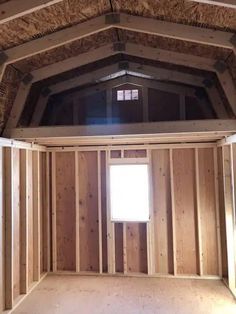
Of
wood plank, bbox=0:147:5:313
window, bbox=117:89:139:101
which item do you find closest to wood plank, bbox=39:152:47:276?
wood plank, bbox=0:147:5:313

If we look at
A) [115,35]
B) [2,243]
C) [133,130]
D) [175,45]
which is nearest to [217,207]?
[133,130]

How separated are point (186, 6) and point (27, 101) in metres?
2.21

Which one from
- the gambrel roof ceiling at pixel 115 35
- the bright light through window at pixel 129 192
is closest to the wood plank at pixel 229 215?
the gambrel roof ceiling at pixel 115 35

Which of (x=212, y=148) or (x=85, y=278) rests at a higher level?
(x=212, y=148)

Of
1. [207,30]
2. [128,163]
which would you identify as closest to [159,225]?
[128,163]

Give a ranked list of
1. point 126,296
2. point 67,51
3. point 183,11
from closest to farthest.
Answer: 1. point 183,11
2. point 67,51
3. point 126,296

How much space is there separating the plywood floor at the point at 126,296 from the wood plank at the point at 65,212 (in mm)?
364

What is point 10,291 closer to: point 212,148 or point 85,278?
point 85,278

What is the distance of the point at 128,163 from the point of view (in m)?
4.63

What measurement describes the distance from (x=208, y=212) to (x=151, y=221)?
2.90ft

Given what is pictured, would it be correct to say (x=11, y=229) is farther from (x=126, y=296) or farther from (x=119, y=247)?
(x=119, y=247)

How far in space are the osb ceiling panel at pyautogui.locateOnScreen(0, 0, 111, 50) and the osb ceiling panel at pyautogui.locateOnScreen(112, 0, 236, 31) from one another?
0.21 m

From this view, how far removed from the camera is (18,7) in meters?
2.20

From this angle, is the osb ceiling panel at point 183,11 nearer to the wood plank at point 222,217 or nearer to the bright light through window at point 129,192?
the wood plank at point 222,217
